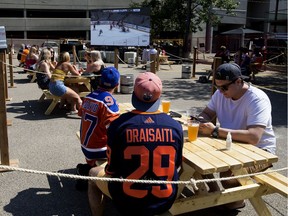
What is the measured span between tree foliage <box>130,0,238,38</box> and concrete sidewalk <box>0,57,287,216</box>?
75.3 feet

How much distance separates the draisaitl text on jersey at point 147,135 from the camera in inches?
94.3

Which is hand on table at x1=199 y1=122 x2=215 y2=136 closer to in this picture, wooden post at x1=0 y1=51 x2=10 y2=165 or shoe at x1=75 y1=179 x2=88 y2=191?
A: shoe at x1=75 y1=179 x2=88 y2=191

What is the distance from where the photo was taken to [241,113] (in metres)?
3.52

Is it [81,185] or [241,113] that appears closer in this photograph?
[241,113]

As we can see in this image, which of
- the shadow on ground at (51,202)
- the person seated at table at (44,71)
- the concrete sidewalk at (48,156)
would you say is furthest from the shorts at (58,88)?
the shadow on ground at (51,202)

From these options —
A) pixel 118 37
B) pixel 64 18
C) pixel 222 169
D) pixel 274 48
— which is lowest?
pixel 222 169

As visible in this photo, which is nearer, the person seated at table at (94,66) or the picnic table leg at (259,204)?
the picnic table leg at (259,204)

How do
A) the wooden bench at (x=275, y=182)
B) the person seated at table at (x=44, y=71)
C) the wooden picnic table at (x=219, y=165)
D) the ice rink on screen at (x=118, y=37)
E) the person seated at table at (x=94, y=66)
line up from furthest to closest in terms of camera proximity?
the ice rink on screen at (x=118, y=37), the person seated at table at (x=94, y=66), the person seated at table at (x=44, y=71), the wooden bench at (x=275, y=182), the wooden picnic table at (x=219, y=165)

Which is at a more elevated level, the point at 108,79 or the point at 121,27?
the point at 121,27

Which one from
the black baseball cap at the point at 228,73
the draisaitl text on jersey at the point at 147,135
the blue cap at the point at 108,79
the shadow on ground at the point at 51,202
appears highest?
the black baseball cap at the point at 228,73

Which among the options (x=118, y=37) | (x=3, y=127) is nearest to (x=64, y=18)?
(x=118, y=37)

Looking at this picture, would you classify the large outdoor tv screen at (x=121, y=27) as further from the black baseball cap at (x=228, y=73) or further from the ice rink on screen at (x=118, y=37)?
the black baseball cap at (x=228, y=73)

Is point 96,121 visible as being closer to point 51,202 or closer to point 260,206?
point 51,202

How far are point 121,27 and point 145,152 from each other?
25240 millimetres
